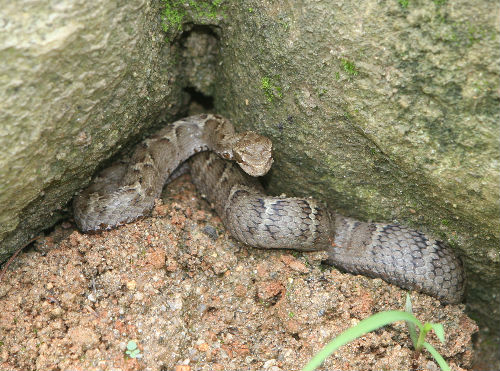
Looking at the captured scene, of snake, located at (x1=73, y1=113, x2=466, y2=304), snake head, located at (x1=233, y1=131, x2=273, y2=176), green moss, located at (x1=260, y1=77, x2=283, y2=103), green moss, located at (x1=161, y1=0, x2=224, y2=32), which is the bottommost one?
snake, located at (x1=73, y1=113, x2=466, y2=304)

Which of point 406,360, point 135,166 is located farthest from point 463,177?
point 135,166

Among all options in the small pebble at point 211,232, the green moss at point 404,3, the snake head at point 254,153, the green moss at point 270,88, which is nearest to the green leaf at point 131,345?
the small pebble at point 211,232

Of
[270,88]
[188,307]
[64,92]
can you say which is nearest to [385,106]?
[270,88]

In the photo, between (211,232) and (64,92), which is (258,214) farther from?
(64,92)

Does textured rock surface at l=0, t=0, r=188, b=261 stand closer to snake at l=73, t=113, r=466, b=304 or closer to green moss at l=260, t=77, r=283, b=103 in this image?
snake at l=73, t=113, r=466, b=304

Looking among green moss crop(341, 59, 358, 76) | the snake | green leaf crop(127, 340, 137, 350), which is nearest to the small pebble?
the snake

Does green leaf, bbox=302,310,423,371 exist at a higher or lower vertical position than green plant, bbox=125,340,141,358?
higher

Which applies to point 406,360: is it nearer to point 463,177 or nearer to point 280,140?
point 463,177
